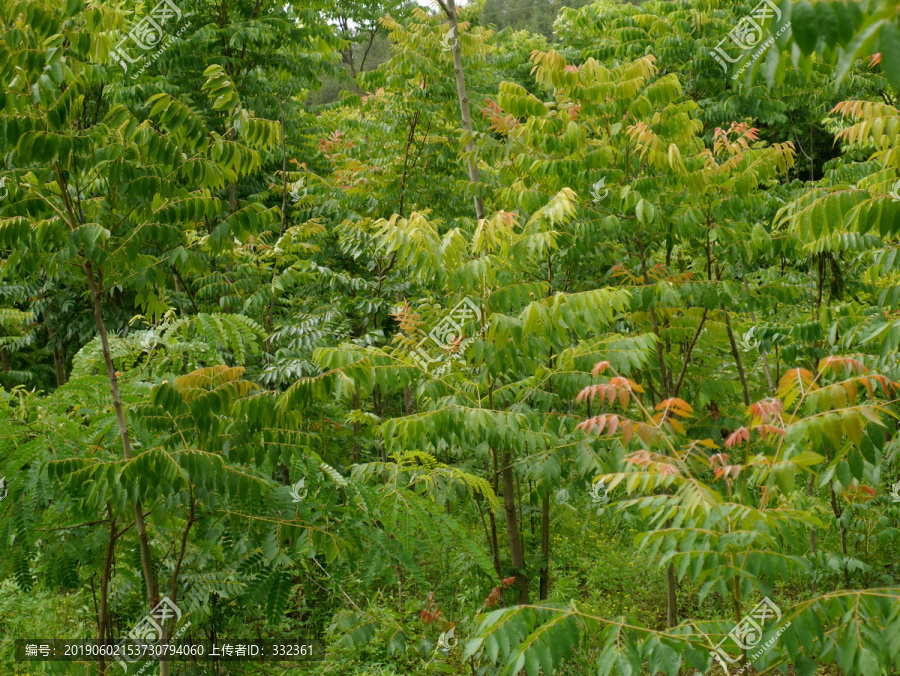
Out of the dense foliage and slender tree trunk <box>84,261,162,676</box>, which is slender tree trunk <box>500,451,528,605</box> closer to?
the dense foliage

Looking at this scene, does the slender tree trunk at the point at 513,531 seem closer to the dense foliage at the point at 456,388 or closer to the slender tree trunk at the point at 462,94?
the dense foliage at the point at 456,388

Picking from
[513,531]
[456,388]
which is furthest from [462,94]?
[513,531]

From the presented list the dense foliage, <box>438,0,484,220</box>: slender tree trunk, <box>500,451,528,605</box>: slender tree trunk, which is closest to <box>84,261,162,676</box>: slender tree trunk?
the dense foliage

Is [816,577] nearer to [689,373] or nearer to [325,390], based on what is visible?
[689,373]

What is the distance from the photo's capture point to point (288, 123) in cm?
784

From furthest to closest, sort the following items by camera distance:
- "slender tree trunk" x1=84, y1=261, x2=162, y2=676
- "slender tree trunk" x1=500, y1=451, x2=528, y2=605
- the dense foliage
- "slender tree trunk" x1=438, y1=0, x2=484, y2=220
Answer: "slender tree trunk" x1=438, y1=0, x2=484, y2=220 < "slender tree trunk" x1=500, y1=451, x2=528, y2=605 < "slender tree trunk" x1=84, y1=261, x2=162, y2=676 < the dense foliage

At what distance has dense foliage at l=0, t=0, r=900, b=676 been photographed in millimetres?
2115

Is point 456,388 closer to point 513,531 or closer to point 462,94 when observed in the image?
point 513,531

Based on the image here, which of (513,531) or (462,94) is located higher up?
(462,94)

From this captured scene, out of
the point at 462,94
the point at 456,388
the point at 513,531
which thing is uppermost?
the point at 462,94

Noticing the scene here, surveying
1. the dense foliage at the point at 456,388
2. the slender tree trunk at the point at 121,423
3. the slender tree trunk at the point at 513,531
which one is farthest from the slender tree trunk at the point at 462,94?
the slender tree trunk at the point at 121,423

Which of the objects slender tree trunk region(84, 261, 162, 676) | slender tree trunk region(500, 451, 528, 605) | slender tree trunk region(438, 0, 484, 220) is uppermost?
slender tree trunk region(438, 0, 484, 220)

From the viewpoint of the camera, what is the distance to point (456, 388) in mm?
3693

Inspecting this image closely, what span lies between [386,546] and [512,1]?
131 ft
